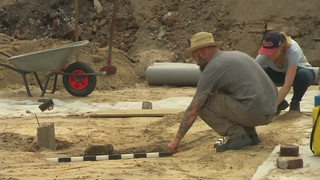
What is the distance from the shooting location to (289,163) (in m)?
5.00

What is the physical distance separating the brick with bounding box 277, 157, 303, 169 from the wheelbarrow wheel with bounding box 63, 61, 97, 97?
654 centimetres

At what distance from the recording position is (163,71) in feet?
41.4

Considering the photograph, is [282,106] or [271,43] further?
[282,106]

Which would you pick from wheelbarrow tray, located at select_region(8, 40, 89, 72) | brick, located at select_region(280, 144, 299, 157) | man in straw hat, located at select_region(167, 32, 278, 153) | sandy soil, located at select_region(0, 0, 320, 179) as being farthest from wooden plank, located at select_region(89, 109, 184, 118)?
brick, located at select_region(280, 144, 299, 157)

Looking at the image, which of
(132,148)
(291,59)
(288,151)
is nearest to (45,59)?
(132,148)

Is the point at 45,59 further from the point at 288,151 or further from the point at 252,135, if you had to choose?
the point at 288,151

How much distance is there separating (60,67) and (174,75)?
2379 millimetres

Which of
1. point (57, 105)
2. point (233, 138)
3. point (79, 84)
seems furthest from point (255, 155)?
point (79, 84)

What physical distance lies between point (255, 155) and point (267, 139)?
719 millimetres

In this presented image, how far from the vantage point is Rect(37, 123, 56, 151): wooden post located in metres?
6.78

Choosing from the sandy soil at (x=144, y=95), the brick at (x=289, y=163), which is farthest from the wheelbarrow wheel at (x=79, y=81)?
the brick at (x=289, y=163)

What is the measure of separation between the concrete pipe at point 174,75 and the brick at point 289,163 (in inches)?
287

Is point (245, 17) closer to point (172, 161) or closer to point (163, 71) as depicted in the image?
point (163, 71)

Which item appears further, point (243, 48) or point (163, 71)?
point (243, 48)
